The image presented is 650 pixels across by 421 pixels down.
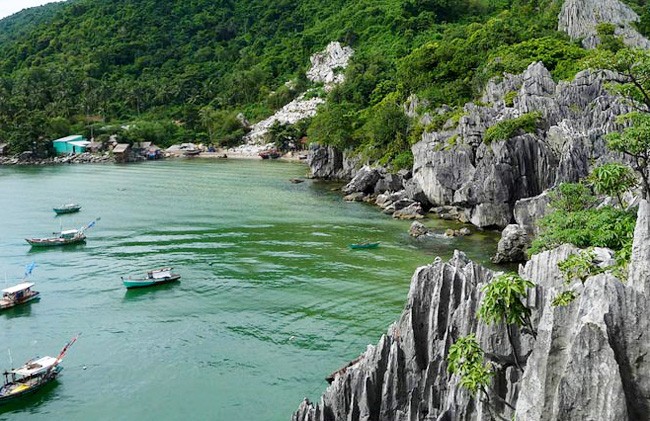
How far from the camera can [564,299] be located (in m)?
13.4

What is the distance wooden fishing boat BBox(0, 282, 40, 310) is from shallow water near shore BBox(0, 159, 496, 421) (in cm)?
60

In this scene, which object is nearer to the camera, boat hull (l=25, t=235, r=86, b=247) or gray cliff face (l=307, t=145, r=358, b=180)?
boat hull (l=25, t=235, r=86, b=247)

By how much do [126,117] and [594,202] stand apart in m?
137

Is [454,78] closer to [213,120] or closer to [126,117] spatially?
[213,120]

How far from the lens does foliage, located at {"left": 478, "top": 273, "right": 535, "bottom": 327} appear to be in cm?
1470

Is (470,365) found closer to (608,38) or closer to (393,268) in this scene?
(393,268)

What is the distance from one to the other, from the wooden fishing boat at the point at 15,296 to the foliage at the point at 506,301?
3450 centimetres

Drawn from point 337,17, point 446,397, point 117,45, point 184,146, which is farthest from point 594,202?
point 117,45

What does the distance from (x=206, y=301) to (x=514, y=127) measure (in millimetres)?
32048

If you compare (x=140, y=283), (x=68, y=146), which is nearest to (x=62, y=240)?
(x=140, y=283)

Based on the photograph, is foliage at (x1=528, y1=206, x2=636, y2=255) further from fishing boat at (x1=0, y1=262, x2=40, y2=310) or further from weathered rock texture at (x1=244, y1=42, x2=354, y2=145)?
weathered rock texture at (x1=244, y1=42, x2=354, y2=145)

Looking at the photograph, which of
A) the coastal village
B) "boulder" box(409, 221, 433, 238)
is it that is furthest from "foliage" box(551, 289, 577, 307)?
"boulder" box(409, 221, 433, 238)

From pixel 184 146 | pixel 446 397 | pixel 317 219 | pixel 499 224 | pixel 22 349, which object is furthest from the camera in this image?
pixel 184 146

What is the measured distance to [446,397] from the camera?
61.1 ft
